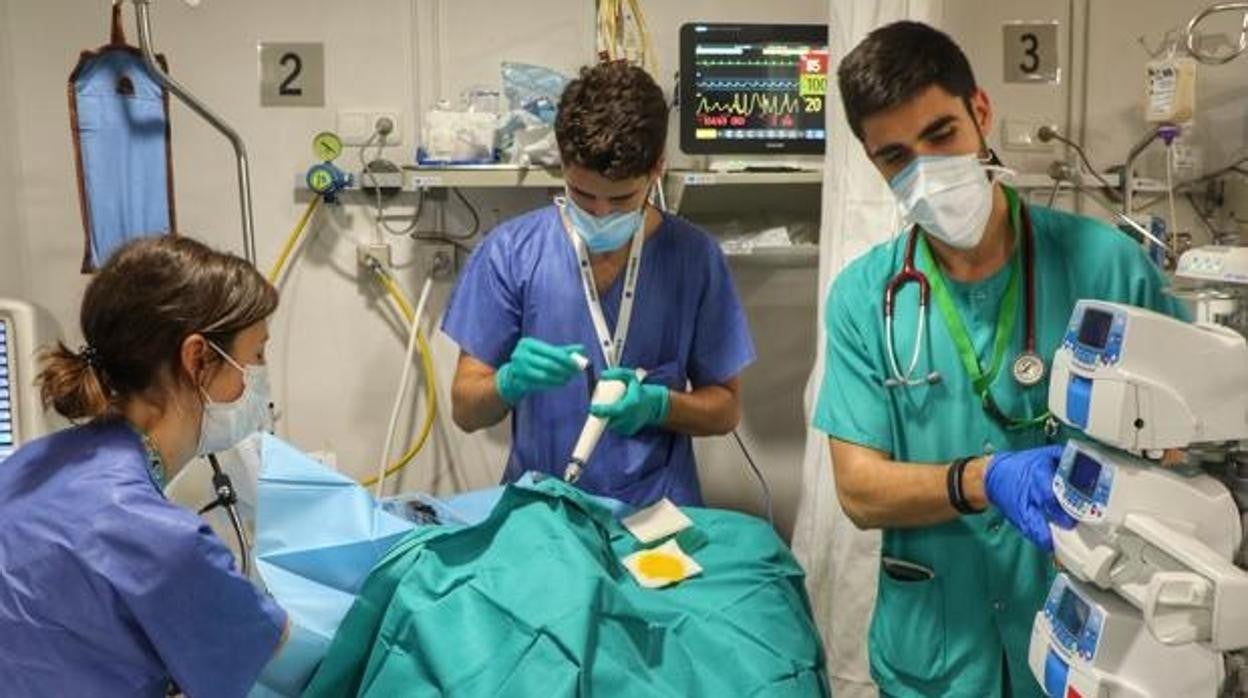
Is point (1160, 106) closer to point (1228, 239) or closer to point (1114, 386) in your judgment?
point (1228, 239)

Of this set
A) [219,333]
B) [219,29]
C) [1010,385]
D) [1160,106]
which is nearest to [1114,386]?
[1010,385]

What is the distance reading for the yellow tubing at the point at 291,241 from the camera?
2699 mm

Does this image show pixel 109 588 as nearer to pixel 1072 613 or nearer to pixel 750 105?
pixel 1072 613

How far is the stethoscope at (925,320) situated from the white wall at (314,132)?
1.40 metres

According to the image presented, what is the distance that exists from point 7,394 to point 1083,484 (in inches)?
83.9

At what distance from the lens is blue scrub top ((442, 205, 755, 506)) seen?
1.88 metres

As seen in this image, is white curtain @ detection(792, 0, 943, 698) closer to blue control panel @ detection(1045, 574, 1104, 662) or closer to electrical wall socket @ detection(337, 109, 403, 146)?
blue control panel @ detection(1045, 574, 1104, 662)

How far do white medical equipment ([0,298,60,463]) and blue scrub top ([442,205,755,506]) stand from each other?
0.96 m

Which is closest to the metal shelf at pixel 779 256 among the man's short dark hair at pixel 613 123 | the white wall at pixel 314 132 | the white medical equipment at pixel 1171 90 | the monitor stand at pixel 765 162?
the white wall at pixel 314 132

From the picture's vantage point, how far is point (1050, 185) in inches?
111

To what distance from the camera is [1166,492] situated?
35.5 inches

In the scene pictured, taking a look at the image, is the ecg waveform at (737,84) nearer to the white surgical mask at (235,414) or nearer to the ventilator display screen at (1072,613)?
the white surgical mask at (235,414)

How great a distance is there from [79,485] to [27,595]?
135 millimetres

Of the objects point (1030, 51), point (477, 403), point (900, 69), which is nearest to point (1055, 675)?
point (900, 69)
